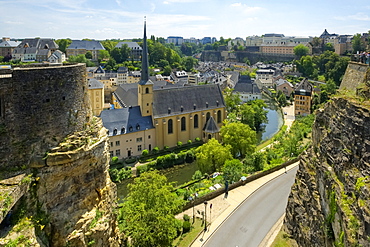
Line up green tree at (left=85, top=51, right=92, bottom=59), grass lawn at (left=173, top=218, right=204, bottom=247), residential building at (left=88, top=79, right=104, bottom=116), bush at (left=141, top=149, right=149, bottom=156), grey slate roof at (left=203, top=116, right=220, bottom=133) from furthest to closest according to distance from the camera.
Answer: green tree at (left=85, top=51, right=92, bottom=59) → residential building at (left=88, top=79, right=104, bottom=116) → grey slate roof at (left=203, top=116, right=220, bottom=133) → bush at (left=141, top=149, right=149, bottom=156) → grass lawn at (left=173, top=218, right=204, bottom=247)

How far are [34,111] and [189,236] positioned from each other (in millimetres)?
16827

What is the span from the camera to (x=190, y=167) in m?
45.8

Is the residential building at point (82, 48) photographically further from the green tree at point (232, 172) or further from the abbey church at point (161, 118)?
the green tree at point (232, 172)

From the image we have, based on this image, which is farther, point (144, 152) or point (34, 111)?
point (144, 152)

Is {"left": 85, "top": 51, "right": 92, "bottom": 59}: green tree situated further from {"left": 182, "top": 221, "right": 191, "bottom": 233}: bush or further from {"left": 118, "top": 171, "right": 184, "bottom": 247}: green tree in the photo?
{"left": 182, "top": 221, "right": 191, "bottom": 233}: bush

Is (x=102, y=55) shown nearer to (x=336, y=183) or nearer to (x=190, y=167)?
(x=190, y=167)

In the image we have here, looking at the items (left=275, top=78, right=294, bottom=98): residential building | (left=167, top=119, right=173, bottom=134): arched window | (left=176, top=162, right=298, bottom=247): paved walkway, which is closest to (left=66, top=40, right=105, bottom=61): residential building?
(left=275, top=78, right=294, bottom=98): residential building

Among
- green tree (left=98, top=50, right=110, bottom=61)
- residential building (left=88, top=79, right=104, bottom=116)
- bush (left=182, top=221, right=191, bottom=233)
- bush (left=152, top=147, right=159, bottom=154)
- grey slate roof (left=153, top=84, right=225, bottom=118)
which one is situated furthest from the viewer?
green tree (left=98, top=50, right=110, bottom=61)

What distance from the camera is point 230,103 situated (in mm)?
70438

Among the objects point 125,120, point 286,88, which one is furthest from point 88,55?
point 125,120

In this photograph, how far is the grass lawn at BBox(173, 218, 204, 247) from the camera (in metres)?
24.0

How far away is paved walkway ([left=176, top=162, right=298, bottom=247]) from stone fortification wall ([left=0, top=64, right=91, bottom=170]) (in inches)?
593

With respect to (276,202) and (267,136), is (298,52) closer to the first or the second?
(267,136)

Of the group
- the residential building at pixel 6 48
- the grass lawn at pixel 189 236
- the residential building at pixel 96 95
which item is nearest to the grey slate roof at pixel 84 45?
the residential building at pixel 6 48
